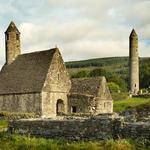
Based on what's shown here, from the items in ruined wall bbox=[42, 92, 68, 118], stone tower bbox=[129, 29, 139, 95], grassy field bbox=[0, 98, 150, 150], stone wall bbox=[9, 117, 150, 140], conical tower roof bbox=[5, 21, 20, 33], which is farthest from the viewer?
stone tower bbox=[129, 29, 139, 95]

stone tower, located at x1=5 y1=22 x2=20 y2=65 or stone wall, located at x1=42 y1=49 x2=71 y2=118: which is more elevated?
stone tower, located at x1=5 y1=22 x2=20 y2=65

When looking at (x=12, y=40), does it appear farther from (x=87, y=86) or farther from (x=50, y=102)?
(x=50, y=102)

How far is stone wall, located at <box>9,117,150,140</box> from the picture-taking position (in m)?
19.4

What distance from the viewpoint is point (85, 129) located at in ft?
69.3

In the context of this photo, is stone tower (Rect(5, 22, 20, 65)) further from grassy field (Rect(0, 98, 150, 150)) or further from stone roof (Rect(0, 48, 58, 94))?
grassy field (Rect(0, 98, 150, 150))

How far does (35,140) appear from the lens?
2188 centimetres

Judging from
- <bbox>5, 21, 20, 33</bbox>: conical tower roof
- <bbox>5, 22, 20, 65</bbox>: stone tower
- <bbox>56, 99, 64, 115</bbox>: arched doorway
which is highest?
<bbox>5, 21, 20, 33</bbox>: conical tower roof

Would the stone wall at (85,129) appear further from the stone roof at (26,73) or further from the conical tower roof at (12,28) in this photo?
the conical tower roof at (12,28)

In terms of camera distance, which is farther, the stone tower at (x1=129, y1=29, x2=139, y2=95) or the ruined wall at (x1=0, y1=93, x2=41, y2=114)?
the stone tower at (x1=129, y1=29, x2=139, y2=95)

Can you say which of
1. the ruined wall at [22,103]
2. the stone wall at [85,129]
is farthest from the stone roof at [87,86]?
the stone wall at [85,129]

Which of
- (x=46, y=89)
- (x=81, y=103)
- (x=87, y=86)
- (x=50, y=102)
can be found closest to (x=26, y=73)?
(x=46, y=89)

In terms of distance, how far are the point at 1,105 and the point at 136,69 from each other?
56.2 meters

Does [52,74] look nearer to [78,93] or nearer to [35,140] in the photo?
[78,93]

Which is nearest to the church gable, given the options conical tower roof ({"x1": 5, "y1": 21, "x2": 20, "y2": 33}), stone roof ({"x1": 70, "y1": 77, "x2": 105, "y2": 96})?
stone roof ({"x1": 70, "y1": 77, "x2": 105, "y2": 96})
